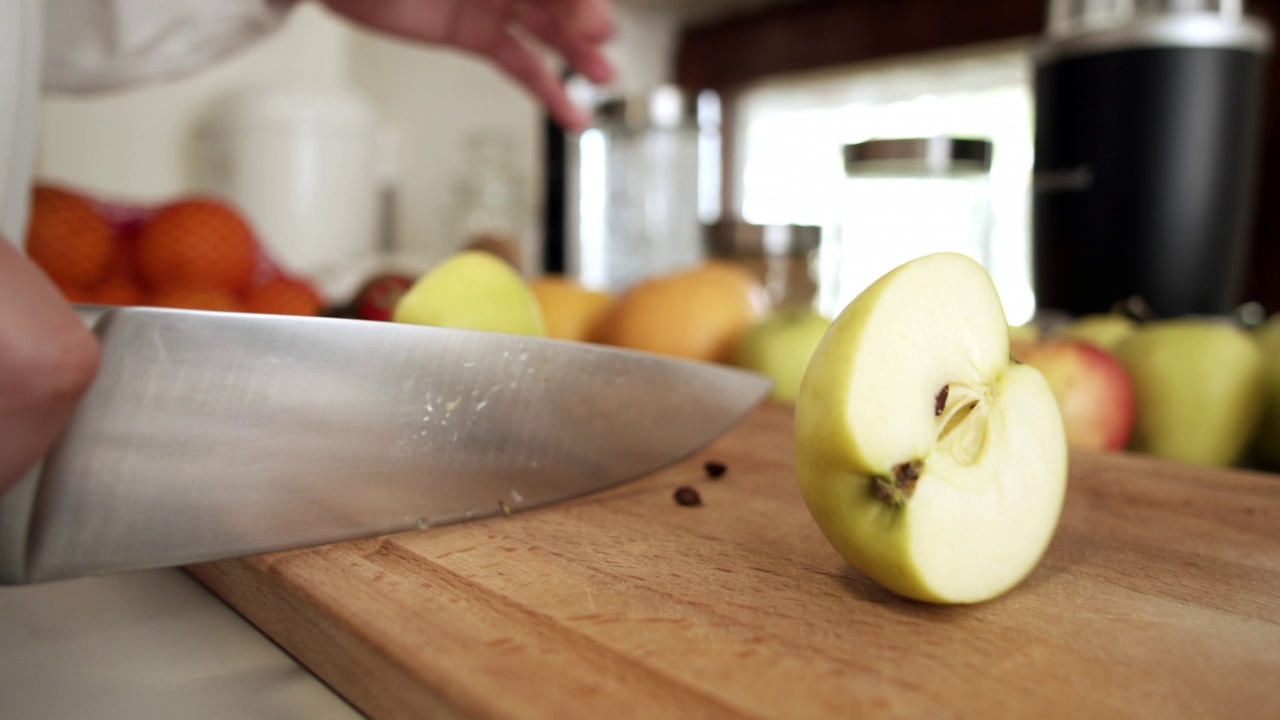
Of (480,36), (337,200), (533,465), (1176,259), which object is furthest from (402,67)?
(533,465)

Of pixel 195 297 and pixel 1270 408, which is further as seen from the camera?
pixel 195 297

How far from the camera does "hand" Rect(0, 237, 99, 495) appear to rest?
23cm

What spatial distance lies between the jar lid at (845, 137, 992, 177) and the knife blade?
0.76 metres

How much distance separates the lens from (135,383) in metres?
0.32

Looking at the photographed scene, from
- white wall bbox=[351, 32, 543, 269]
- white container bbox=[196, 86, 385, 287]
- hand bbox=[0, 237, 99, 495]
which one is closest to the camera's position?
hand bbox=[0, 237, 99, 495]

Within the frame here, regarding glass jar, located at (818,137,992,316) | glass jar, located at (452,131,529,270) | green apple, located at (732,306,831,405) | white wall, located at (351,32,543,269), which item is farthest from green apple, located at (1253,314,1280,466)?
white wall, located at (351,32,543,269)

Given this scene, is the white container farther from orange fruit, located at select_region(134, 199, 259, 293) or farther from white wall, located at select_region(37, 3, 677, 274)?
orange fruit, located at select_region(134, 199, 259, 293)

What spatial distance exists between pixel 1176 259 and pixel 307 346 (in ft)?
3.04

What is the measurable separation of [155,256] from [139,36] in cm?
21

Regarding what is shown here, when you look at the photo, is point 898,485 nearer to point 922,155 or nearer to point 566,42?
point 566,42

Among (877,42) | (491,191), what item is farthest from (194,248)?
(877,42)

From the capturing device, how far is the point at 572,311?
949mm

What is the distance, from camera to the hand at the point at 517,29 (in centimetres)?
85

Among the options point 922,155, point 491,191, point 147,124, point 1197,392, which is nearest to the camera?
point 1197,392
